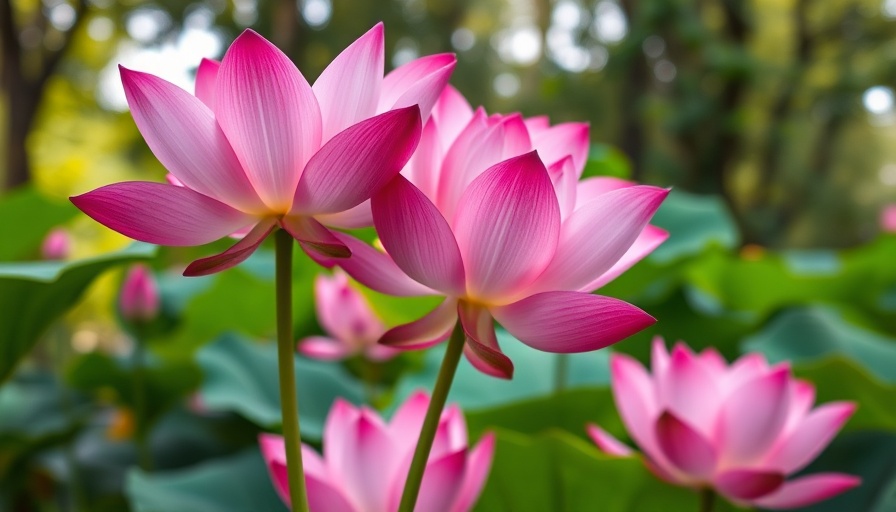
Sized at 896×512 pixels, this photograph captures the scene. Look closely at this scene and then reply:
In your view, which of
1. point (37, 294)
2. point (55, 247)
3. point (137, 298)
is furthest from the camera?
point (55, 247)

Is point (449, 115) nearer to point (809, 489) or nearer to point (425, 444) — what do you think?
point (425, 444)

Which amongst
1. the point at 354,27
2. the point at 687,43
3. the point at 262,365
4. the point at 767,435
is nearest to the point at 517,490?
the point at 767,435

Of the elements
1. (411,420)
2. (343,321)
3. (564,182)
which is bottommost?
(343,321)

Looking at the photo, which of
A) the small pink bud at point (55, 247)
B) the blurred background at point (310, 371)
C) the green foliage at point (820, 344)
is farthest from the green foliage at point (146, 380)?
the green foliage at point (820, 344)

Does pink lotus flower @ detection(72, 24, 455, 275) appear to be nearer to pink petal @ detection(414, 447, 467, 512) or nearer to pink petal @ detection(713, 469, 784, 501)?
pink petal @ detection(414, 447, 467, 512)

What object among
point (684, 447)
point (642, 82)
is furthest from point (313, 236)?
point (642, 82)
